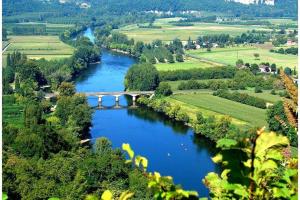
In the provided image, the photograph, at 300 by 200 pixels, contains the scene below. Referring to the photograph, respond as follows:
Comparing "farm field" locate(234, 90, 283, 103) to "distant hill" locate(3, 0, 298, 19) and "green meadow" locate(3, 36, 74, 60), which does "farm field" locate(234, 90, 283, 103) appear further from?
"distant hill" locate(3, 0, 298, 19)

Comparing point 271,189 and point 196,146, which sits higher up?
point 271,189

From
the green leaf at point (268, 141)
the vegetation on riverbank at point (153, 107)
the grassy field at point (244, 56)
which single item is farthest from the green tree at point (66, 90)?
the green leaf at point (268, 141)

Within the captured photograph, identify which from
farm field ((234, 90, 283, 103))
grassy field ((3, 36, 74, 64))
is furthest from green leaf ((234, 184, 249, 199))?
grassy field ((3, 36, 74, 64))

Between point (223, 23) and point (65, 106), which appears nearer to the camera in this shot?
point (65, 106)

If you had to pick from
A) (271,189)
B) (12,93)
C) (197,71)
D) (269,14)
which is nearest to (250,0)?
(269,14)

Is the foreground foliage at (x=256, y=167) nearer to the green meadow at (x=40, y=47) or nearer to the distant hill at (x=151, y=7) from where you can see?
the green meadow at (x=40, y=47)

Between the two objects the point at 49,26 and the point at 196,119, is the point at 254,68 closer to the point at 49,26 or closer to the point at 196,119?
the point at 196,119

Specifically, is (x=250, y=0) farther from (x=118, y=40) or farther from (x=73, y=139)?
(x=73, y=139)
